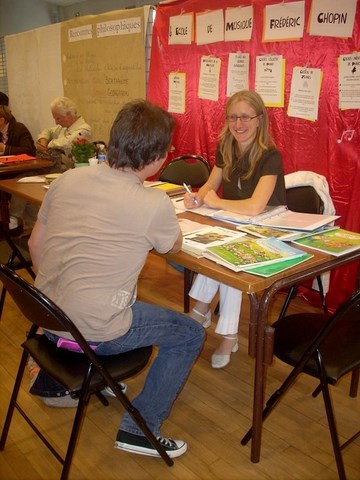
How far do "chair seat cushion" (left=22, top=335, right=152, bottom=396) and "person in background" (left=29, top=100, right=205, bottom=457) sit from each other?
33 mm

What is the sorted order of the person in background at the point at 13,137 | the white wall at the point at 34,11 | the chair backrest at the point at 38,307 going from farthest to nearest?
the white wall at the point at 34,11
the person in background at the point at 13,137
the chair backrest at the point at 38,307

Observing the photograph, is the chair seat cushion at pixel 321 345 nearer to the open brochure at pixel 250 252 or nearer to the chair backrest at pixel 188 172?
the open brochure at pixel 250 252

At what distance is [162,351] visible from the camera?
160 centimetres

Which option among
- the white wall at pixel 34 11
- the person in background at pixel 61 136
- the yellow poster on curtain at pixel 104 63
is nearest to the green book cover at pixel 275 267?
the person in background at pixel 61 136

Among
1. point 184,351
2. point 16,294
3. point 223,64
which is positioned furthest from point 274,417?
point 223,64

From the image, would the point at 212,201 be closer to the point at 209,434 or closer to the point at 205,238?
the point at 205,238

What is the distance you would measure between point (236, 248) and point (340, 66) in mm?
1422

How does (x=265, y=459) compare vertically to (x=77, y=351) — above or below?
below

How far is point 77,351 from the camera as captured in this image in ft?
4.82

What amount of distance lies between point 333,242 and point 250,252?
0.34 metres

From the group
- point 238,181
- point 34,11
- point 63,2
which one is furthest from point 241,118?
point 63,2

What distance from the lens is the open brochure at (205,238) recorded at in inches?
61.9

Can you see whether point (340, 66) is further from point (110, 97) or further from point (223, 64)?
point (110, 97)

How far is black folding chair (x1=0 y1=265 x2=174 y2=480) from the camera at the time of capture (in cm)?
126
